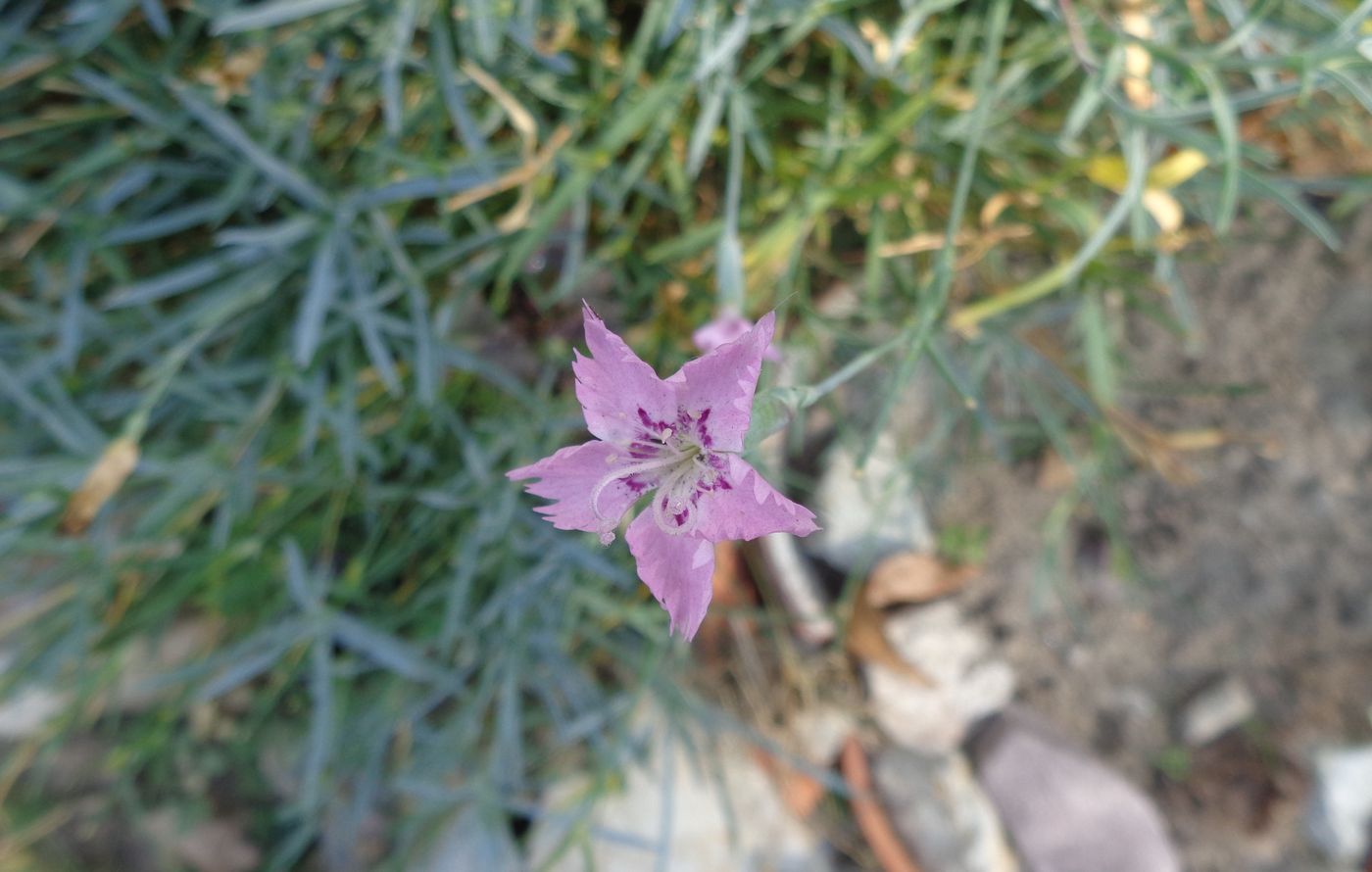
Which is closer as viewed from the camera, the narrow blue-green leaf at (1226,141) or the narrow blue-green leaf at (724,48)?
the narrow blue-green leaf at (1226,141)

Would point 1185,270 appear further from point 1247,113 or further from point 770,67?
point 770,67

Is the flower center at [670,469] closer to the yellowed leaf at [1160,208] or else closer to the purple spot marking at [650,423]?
the purple spot marking at [650,423]

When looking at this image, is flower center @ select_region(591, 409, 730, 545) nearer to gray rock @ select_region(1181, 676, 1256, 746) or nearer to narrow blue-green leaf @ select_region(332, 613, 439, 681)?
narrow blue-green leaf @ select_region(332, 613, 439, 681)

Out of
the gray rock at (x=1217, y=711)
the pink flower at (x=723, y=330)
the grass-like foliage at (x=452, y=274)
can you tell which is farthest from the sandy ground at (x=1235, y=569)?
the pink flower at (x=723, y=330)

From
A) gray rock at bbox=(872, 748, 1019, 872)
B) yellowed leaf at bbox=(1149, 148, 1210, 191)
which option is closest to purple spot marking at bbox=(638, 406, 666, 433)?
yellowed leaf at bbox=(1149, 148, 1210, 191)

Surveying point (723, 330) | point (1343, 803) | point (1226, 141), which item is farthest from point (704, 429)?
point (1343, 803)

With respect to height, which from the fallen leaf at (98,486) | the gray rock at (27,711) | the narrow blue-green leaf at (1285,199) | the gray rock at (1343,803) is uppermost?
the fallen leaf at (98,486)
